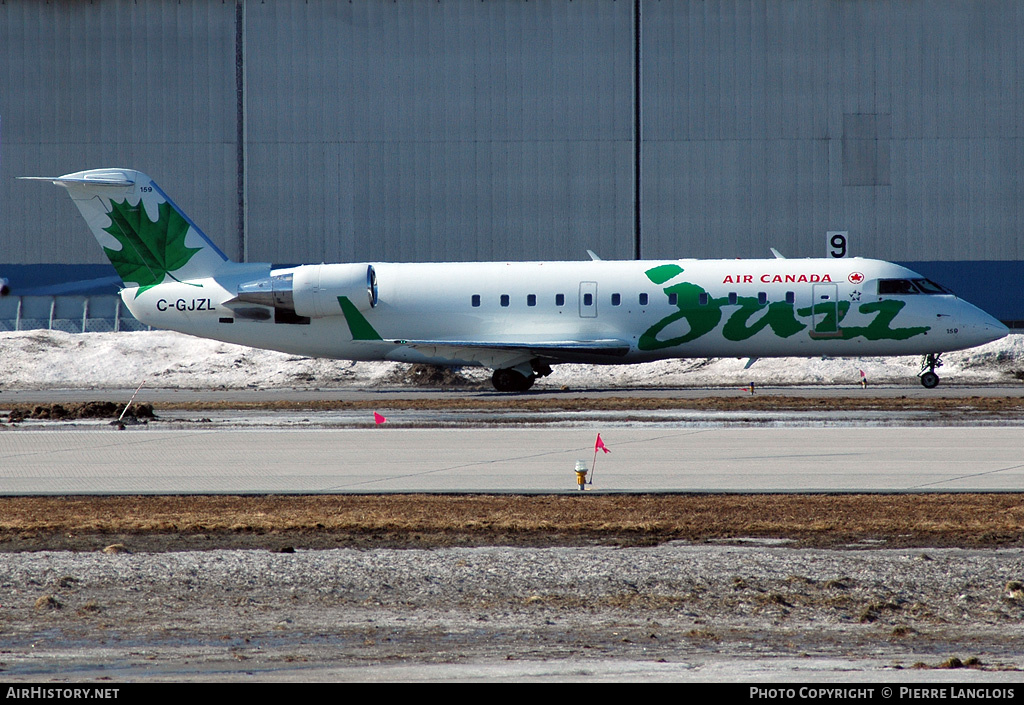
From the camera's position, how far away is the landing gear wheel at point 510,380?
31844mm

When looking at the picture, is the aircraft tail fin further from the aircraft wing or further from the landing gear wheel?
the landing gear wheel

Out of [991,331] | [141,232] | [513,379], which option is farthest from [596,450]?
[141,232]

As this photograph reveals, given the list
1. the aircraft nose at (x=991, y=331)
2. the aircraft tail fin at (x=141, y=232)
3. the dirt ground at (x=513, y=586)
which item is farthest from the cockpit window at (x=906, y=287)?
the aircraft tail fin at (x=141, y=232)

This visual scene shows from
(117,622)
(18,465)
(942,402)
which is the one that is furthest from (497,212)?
(117,622)

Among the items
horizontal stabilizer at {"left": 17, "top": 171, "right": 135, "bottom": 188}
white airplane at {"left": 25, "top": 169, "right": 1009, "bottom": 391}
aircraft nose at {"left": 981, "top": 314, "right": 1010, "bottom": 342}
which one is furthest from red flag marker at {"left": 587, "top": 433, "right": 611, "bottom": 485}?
horizontal stabilizer at {"left": 17, "top": 171, "right": 135, "bottom": 188}

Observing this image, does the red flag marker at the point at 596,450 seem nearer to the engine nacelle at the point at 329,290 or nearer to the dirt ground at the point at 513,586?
the dirt ground at the point at 513,586

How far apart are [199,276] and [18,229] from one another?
17886 millimetres

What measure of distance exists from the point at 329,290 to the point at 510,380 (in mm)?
5639

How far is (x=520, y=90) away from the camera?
148ft

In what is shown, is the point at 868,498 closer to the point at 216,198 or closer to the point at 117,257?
the point at 117,257

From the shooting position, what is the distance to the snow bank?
3569cm

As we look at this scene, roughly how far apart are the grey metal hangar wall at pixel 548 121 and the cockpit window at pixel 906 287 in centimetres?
1380

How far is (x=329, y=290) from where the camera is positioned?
105 ft

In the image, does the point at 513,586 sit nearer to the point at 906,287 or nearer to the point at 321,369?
the point at 906,287
